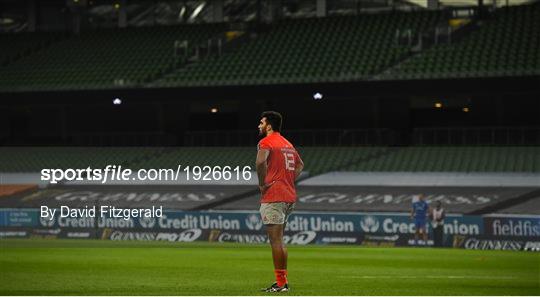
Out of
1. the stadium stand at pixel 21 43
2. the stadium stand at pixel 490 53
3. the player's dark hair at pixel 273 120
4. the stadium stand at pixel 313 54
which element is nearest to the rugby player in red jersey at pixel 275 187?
the player's dark hair at pixel 273 120

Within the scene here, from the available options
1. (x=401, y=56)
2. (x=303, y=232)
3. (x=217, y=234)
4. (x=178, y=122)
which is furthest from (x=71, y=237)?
(x=401, y=56)

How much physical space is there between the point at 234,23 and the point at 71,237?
1699 cm

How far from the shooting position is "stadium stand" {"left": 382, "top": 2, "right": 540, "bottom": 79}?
4128cm

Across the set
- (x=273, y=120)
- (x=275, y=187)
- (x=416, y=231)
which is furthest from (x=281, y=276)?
(x=416, y=231)

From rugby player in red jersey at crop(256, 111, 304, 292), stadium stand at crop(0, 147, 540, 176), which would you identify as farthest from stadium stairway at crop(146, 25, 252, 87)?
rugby player in red jersey at crop(256, 111, 304, 292)

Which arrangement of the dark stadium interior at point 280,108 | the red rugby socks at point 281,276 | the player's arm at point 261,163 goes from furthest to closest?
the dark stadium interior at point 280,108 < the red rugby socks at point 281,276 < the player's arm at point 261,163

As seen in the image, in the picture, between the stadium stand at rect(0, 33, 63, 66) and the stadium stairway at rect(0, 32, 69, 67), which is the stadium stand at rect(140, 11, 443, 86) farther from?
the stadium stand at rect(0, 33, 63, 66)

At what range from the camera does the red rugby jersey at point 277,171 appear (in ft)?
43.3

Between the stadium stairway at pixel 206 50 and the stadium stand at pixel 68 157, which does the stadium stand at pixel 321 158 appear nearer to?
the stadium stand at pixel 68 157

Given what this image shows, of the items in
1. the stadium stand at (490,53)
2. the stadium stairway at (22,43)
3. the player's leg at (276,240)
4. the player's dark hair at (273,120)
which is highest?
the stadium stairway at (22,43)

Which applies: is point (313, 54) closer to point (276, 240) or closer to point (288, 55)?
point (288, 55)

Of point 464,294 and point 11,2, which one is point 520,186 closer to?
point 464,294

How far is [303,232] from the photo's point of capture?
34562 millimetres

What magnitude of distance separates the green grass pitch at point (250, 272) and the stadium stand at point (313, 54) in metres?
17.5
